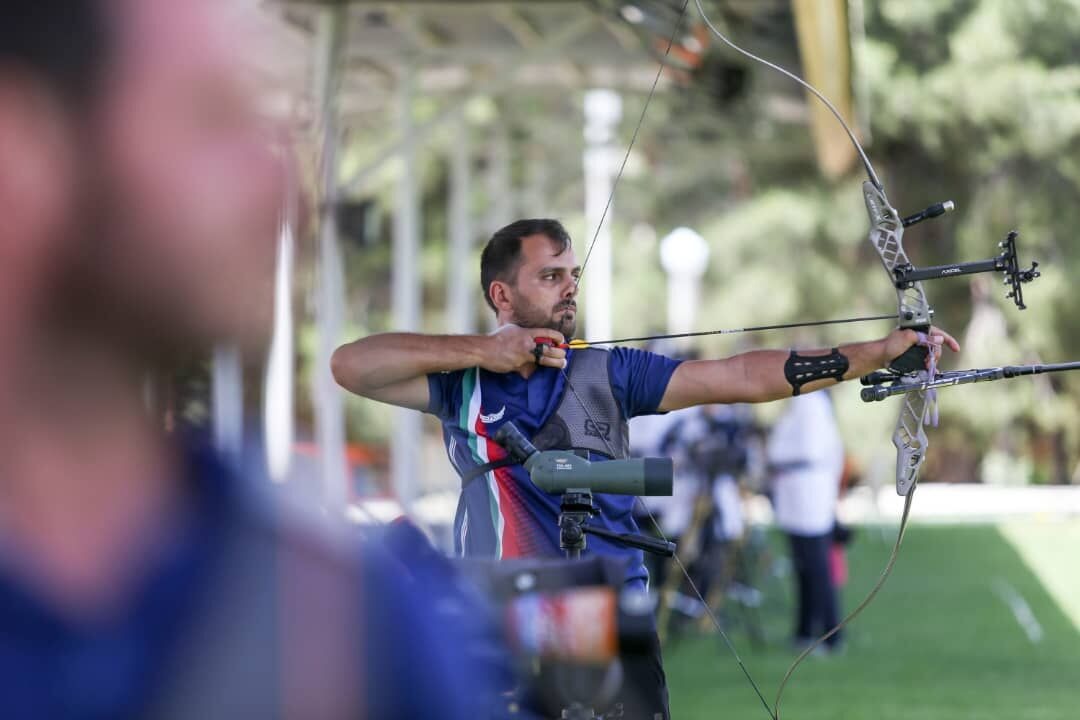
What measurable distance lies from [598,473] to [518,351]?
3.13ft

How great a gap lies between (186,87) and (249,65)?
5 cm

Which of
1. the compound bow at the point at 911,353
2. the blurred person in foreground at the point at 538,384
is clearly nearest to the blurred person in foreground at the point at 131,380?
the compound bow at the point at 911,353

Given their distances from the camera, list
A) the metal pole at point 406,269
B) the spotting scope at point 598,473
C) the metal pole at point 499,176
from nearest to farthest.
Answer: the spotting scope at point 598,473
the metal pole at point 406,269
the metal pole at point 499,176

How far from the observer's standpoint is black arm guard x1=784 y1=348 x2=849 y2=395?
11.3ft

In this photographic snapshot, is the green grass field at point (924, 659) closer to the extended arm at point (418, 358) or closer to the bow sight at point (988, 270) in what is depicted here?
the extended arm at point (418, 358)

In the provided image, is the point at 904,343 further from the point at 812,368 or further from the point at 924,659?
the point at 924,659

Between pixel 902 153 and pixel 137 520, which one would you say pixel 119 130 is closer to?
pixel 137 520

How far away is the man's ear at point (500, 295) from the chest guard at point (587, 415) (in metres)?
0.25

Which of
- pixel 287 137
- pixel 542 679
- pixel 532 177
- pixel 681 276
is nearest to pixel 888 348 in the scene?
pixel 542 679

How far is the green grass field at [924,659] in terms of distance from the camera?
278 inches

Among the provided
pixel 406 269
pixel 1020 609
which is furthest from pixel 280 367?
pixel 406 269

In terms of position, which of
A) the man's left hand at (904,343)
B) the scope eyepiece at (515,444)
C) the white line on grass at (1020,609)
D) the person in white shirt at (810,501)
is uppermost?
the man's left hand at (904,343)

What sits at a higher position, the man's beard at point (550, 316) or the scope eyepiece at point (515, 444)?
the man's beard at point (550, 316)

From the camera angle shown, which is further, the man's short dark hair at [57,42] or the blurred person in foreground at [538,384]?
the blurred person in foreground at [538,384]
